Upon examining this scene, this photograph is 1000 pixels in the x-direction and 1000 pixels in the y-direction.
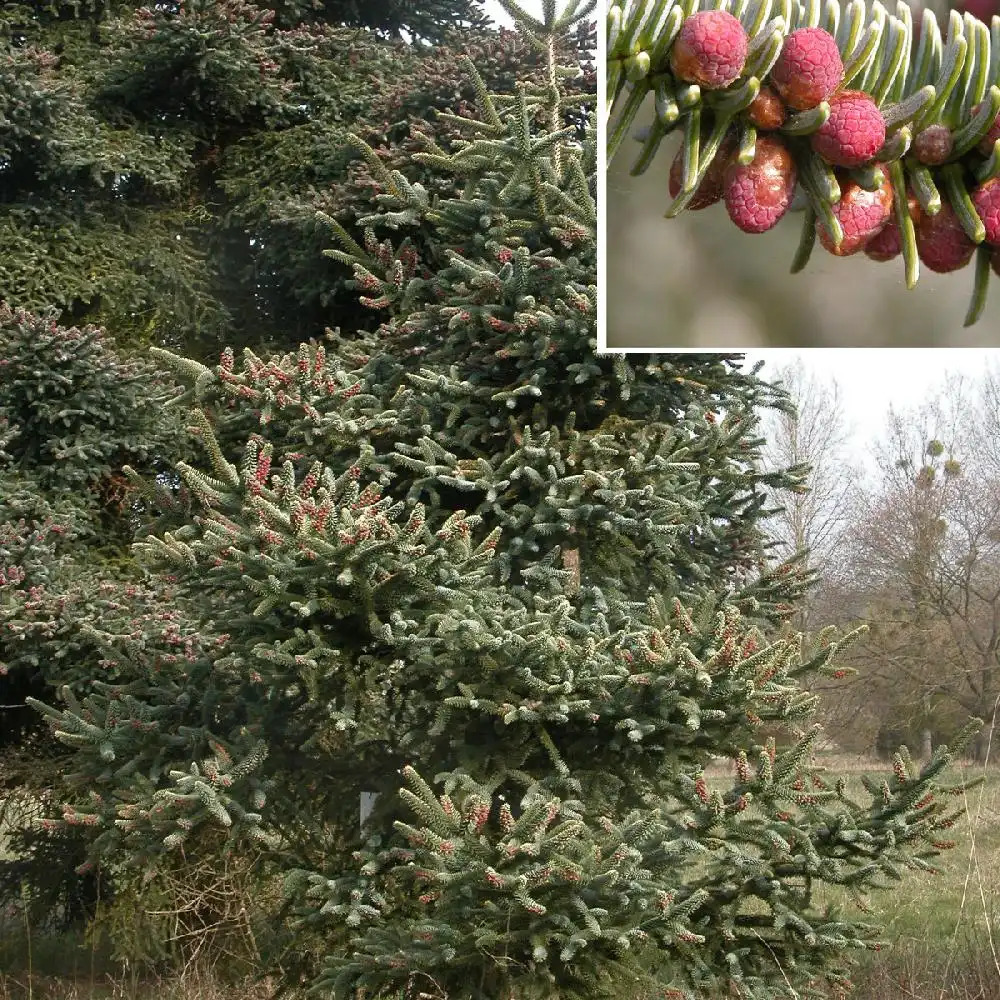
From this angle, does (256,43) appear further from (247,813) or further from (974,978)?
(974,978)

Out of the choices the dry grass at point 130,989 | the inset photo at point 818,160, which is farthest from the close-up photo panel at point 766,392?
the dry grass at point 130,989

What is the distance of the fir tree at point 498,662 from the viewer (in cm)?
333

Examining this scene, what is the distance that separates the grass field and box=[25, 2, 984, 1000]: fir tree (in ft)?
2.15

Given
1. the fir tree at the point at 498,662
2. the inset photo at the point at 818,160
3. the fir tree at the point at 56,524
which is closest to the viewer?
the inset photo at the point at 818,160

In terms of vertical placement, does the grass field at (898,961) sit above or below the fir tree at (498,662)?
below

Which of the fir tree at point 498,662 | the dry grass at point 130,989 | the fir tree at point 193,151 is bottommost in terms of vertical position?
the dry grass at point 130,989

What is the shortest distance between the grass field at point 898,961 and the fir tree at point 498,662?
66cm

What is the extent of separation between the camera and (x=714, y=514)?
14.5 feet

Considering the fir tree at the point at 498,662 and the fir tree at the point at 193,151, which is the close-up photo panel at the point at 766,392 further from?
the fir tree at the point at 193,151

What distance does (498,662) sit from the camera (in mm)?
3510

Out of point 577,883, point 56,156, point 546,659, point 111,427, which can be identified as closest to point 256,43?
point 56,156

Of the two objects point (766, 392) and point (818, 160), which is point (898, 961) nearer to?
point (766, 392)

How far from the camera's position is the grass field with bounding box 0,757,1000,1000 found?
14.5 ft

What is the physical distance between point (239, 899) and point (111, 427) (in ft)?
7.19
